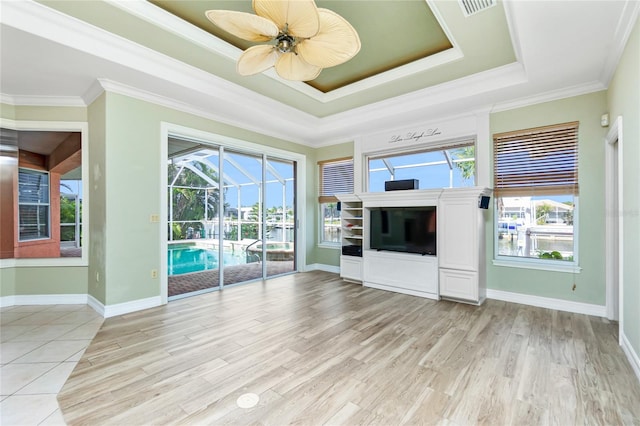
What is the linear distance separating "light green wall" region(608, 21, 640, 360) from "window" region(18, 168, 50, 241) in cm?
697

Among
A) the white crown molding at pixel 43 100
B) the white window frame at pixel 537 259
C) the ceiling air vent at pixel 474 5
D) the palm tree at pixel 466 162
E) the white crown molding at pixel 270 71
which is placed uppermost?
the white crown molding at pixel 270 71

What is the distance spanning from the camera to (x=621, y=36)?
258 cm

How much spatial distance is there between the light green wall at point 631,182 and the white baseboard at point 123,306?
512 centimetres

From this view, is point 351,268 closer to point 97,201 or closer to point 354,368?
point 354,368

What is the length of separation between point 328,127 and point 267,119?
1.26 metres

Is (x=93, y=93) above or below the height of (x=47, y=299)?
above

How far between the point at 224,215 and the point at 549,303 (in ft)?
16.5

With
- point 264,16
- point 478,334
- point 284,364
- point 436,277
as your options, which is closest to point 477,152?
point 436,277

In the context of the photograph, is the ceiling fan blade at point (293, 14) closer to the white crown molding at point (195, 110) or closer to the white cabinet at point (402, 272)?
the white crown molding at point (195, 110)

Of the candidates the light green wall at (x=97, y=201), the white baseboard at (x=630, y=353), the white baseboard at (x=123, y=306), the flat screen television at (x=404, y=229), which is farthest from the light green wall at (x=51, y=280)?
the white baseboard at (x=630, y=353)

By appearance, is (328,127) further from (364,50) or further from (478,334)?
(478,334)

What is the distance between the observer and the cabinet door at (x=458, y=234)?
406 centimetres

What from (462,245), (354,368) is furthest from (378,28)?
(354,368)

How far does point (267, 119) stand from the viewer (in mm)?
4926
